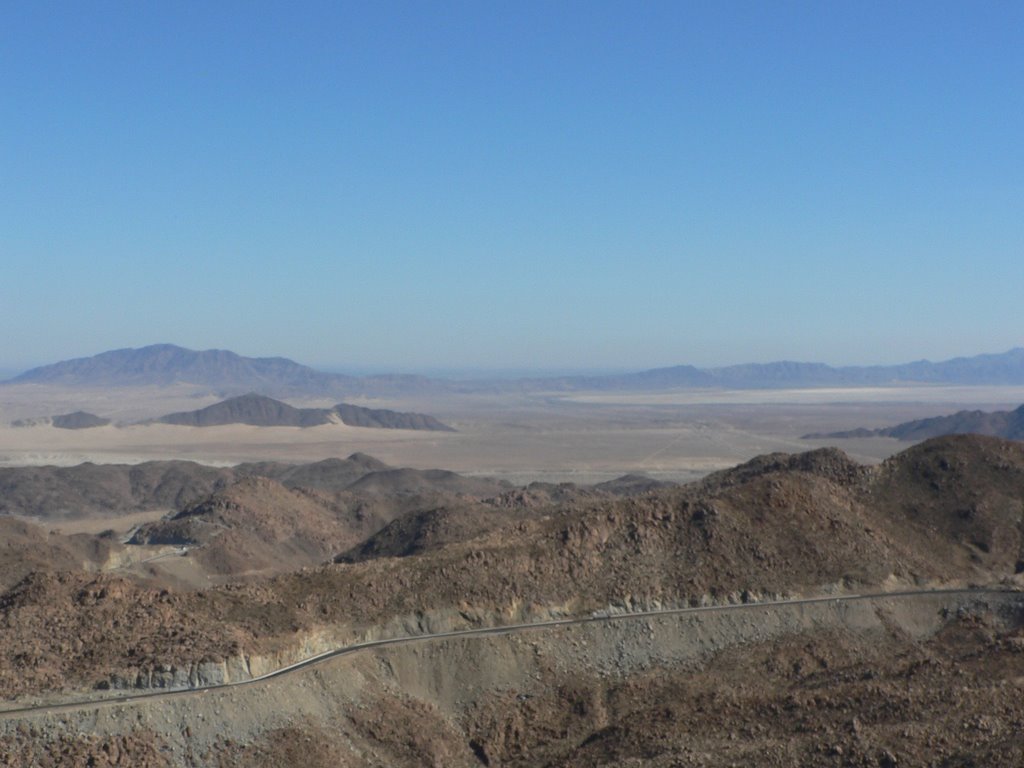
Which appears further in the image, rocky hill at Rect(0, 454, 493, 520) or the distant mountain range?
the distant mountain range

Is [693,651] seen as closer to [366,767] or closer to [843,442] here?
[366,767]

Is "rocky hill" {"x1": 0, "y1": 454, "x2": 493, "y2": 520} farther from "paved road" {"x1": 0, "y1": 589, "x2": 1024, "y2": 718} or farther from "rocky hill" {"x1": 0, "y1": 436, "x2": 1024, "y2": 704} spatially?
"paved road" {"x1": 0, "y1": 589, "x2": 1024, "y2": 718}

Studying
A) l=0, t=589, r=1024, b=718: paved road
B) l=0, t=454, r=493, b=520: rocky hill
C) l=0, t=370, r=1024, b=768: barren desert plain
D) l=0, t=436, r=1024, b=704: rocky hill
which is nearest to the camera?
l=0, t=370, r=1024, b=768: barren desert plain

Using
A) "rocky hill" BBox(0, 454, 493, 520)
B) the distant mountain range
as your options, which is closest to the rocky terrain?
"rocky hill" BBox(0, 454, 493, 520)

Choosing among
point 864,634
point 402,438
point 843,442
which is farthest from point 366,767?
point 402,438

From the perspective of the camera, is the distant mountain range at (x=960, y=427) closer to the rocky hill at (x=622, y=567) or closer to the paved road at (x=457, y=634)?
the rocky hill at (x=622, y=567)

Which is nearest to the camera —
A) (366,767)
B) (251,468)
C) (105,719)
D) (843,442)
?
(105,719)

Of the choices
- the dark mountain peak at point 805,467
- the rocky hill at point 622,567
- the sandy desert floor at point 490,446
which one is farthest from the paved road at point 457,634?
the sandy desert floor at point 490,446

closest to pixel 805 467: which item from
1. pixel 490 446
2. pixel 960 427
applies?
pixel 490 446
